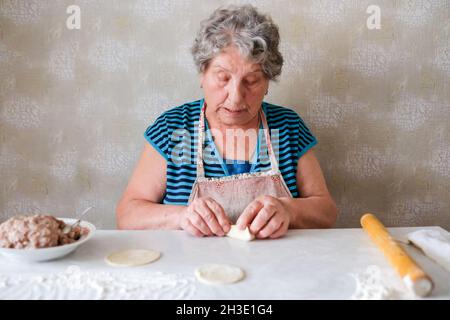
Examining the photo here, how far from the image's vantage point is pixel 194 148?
71.8 inches

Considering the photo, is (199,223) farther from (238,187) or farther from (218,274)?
(238,187)

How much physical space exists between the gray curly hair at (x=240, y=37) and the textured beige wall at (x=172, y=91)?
46 centimetres

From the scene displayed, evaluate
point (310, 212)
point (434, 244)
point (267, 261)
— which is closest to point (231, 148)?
point (310, 212)

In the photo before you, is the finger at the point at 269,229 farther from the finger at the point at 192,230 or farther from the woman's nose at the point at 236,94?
the woman's nose at the point at 236,94

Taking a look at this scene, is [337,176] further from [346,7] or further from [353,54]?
[346,7]

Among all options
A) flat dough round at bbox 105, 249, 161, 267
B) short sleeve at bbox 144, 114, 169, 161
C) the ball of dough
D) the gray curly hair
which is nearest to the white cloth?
the ball of dough

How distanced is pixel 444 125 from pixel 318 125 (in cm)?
68

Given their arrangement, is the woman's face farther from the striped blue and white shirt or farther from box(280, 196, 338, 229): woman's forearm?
box(280, 196, 338, 229): woman's forearm

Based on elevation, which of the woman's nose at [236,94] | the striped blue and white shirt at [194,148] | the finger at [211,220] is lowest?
the finger at [211,220]

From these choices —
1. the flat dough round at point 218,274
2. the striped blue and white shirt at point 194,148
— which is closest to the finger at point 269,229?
the flat dough round at point 218,274

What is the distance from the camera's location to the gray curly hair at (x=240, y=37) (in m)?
1.65

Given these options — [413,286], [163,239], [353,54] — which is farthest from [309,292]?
[353,54]

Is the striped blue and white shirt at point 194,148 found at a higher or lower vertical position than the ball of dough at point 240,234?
higher

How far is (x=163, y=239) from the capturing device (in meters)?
1.31
